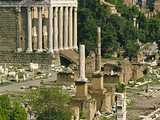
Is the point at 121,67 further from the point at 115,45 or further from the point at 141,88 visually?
the point at 115,45

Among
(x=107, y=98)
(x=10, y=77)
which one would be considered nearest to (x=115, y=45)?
(x=10, y=77)

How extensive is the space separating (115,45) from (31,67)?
15550mm

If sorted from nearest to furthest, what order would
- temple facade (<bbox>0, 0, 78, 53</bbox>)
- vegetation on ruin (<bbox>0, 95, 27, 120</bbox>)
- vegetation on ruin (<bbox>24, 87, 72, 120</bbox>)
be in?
vegetation on ruin (<bbox>0, 95, 27, 120</bbox>), vegetation on ruin (<bbox>24, 87, 72, 120</bbox>), temple facade (<bbox>0, 0, 78, 53</bbox>)

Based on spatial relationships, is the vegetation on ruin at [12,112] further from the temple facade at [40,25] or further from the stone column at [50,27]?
the stone column at [50,27]

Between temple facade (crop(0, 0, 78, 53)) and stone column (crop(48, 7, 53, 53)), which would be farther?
temple facade (crop(0, 0, 78, 53))

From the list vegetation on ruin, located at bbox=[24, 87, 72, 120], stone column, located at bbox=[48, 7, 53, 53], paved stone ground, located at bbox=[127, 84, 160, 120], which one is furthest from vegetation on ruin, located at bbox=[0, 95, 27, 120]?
stone column, located at bbox=[48, 7, 53, 53]

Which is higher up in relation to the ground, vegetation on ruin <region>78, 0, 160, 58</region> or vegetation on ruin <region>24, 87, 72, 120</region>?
vegetation on ruin <region>24, 87, 72, 120</region>

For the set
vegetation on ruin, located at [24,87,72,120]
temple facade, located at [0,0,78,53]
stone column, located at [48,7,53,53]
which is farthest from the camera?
temple facade, located at [0,0,78,53]

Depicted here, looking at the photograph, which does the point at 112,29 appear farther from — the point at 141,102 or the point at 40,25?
the point at 141,102

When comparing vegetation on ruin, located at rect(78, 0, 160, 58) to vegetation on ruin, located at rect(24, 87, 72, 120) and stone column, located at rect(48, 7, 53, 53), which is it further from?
vegetation on ruin, located at rect(24, 87, 72, 120)

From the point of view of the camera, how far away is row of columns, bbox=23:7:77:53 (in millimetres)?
72812

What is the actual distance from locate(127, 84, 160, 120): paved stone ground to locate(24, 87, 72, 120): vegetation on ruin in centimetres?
530

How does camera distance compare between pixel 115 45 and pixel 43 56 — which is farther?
pixel 115 45

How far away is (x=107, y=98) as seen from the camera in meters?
50.2
